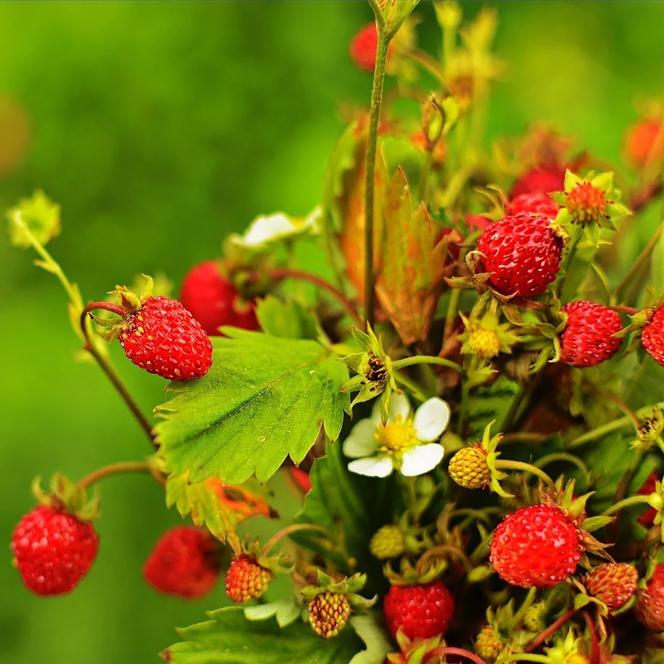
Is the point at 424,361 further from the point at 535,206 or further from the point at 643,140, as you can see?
the point at 643,140

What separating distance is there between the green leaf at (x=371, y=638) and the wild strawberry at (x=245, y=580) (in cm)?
5

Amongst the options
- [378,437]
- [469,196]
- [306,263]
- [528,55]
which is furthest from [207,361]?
[528,55]

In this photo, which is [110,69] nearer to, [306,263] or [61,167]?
[61,167]

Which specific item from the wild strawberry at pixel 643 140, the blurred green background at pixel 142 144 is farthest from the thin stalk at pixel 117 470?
the blurred green background at pixel 142 144

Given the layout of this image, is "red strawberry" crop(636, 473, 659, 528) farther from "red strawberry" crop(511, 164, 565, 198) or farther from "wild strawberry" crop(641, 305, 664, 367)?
"red strawberry" crop(511, 164, 565, 198)

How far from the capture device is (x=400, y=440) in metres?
0.43

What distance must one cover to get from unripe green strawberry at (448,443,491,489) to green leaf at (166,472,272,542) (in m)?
0.11

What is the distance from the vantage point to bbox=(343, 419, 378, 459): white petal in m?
0.44

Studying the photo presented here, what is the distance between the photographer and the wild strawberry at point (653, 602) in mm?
383

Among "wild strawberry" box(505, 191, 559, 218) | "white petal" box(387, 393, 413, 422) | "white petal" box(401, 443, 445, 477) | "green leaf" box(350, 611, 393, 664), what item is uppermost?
"wild strawberry" box(505, 191, 559, 218)

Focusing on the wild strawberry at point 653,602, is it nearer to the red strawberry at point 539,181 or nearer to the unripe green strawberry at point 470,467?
the unripe green strawberry at point 470,467

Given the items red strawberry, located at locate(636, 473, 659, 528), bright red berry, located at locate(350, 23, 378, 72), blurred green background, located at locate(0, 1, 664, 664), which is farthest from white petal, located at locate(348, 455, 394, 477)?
blurred green background, located at locate(0, 1, 664, 664)

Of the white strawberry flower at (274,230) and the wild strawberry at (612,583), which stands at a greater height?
the white strawberry flower at (274,230)

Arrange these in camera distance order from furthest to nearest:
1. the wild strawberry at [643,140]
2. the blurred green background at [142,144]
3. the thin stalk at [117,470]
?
the blurred green background at [142,144] < the wild strawberry at [643,140] < the thin stalk at [117,470]
